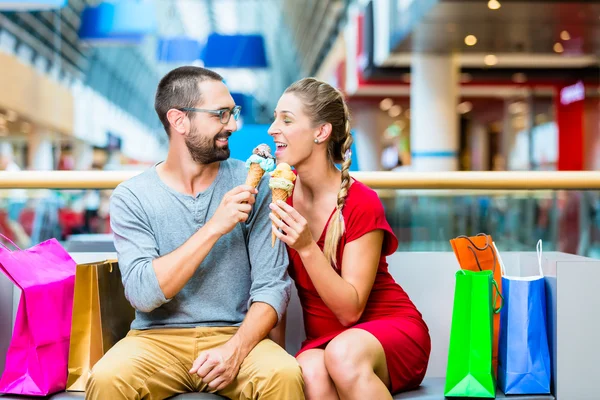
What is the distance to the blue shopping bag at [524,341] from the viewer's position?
245cm

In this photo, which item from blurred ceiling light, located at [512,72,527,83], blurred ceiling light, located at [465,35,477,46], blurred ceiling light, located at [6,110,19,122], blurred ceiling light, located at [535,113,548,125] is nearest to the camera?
blurred ceiling light, located at [465,35,477,46]

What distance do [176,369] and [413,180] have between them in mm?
1321

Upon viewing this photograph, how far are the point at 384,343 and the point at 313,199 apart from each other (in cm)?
58

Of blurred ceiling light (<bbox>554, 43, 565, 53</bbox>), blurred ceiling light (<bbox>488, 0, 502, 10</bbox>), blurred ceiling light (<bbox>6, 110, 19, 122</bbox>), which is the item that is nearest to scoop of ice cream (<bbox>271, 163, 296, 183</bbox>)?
Result: blurred ceiling light (<bbox>488, 0, 502, 10</bbox>)

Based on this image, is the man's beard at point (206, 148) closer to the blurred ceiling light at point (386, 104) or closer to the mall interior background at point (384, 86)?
the mall interior background at point (384, 86)

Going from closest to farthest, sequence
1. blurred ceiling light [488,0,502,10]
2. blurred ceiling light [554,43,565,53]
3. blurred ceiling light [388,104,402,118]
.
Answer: blurred ceiling light [488,0,502,10] → blurred ceiling light [554,43,565,53] → blurred ceiling light [388,104,402,118]

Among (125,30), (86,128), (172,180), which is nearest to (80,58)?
(86,128)

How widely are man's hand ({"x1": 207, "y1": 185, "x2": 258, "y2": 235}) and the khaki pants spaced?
0.39 meters

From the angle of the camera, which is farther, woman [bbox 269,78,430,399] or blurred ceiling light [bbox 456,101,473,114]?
blurred ceiling light [bbox 456,101,473,114]

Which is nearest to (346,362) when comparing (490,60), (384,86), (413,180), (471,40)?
(413,180)

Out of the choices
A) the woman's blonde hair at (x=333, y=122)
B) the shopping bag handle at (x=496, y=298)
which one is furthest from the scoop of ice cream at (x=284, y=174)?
the shopping bag handle at (x=496, y=298)

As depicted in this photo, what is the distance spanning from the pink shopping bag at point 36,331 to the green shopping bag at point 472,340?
51.5 inches

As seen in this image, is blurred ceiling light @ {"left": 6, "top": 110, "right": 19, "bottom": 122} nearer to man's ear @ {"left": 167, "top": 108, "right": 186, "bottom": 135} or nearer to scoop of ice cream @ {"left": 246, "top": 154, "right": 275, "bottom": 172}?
man's ear @ {"left": 167, "top": 108, "right": 186, "bottom": 135}

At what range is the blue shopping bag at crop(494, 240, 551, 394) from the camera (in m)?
2.45
